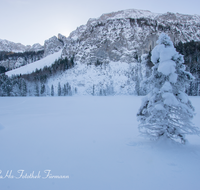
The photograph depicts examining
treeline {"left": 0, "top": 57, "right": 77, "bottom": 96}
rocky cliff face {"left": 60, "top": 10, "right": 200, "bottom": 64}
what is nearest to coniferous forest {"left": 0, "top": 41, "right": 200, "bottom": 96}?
treeline {"left": 0, "top": 57, "right": 77, "bottom": 96}

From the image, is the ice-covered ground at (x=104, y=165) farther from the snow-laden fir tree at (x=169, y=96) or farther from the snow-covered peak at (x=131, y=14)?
the snow-covered peak at (x=131, y=14)

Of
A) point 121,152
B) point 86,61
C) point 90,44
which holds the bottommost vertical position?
point 121,152

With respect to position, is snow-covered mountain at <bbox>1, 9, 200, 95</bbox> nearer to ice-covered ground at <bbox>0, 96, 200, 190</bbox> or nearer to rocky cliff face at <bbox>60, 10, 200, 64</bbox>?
rocky cliff face at <bbox>60, 10, 200, 64</bbox>

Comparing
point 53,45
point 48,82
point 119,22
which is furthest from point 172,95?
point 53,45

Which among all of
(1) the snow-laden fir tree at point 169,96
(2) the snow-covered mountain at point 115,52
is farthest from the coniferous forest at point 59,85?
(1) the snow-laden fir tree at point 169,96

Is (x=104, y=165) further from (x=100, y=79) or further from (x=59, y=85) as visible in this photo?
(x=100, y=79)

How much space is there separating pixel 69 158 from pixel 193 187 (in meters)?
4.18

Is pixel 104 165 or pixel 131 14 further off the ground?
pixel 131 14

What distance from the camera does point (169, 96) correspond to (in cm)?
559

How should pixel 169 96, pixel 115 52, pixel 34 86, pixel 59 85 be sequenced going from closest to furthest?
1. pixel 169 96
2. pixel 59 85
3. pixel 34 86
4. pixel 115 52

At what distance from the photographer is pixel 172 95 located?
5586mm

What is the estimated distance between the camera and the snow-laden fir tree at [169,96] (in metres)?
5.66

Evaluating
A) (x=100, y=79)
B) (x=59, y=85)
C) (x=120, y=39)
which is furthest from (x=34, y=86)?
(x=120, y=39)

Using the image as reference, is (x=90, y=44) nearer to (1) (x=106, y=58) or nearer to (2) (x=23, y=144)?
(1) (x=106, y=58)
